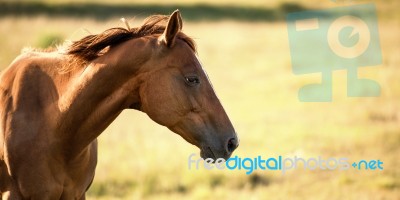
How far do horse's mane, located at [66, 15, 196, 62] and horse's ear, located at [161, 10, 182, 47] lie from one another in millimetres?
164

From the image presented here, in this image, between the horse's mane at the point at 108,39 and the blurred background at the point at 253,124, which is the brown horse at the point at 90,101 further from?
the blurred background at the point at 253,124

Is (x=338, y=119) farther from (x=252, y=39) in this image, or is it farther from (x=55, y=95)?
(x=252, y=39)

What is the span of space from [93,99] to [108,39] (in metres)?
0.48

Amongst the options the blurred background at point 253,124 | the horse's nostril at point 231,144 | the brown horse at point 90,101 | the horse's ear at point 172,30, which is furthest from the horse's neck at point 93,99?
the horse's nostril at point 231,144

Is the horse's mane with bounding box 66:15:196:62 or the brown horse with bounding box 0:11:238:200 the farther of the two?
the horse's mane with bounding box 66:15:196:62

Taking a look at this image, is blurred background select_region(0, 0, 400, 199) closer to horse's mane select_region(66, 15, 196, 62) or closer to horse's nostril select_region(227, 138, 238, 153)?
horse's mane select_region(66, 15, 196, 62)

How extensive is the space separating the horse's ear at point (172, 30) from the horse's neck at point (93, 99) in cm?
29

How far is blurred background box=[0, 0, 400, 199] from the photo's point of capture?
9984 millimetres

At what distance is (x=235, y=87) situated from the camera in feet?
67.5

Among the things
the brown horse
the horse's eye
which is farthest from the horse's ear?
the horse's eye

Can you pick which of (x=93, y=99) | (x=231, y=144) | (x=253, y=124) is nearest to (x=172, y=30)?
(x=93, y=99)

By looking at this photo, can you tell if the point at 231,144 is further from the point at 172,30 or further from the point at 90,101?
the point at 90,101

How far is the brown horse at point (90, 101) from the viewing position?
4.50 metres

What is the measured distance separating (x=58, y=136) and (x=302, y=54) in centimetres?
2068
